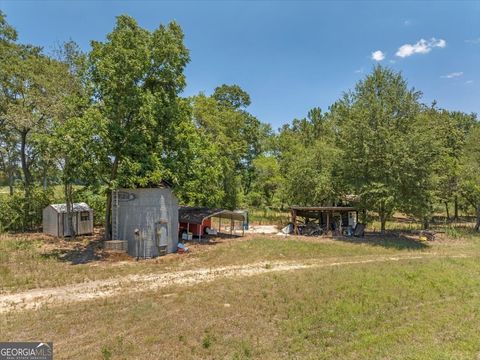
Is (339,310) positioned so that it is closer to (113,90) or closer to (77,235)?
(113,90)

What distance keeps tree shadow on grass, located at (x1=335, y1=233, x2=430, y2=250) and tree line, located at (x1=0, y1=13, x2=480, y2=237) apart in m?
1.90

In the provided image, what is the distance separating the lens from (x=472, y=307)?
10492mm

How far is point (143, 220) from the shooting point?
17531 mm

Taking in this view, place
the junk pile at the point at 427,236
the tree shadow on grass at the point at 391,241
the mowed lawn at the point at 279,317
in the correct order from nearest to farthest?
1. the mowed lawn at the point at 279,317
2. the tree shadow on grass at the point at 391,241
3. the junk pile at the point at 427,236

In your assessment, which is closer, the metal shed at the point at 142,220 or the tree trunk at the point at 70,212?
the metal shed at the point at 142,220

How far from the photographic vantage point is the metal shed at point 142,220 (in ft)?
57.0

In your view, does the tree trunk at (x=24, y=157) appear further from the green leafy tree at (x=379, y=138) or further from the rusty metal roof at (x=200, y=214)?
the green leafy tree at (x=379, y=138)

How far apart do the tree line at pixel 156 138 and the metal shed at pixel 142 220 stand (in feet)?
2.40

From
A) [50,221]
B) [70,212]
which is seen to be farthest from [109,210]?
[50,221]

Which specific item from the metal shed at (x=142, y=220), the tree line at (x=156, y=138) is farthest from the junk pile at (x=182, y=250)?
the tree line at (x=156, y=138)

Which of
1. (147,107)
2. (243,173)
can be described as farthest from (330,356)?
(243,173)

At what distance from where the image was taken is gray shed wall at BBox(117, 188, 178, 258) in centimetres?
1736

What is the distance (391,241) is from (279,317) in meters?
16.1

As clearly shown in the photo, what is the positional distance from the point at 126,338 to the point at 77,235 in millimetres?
17487
